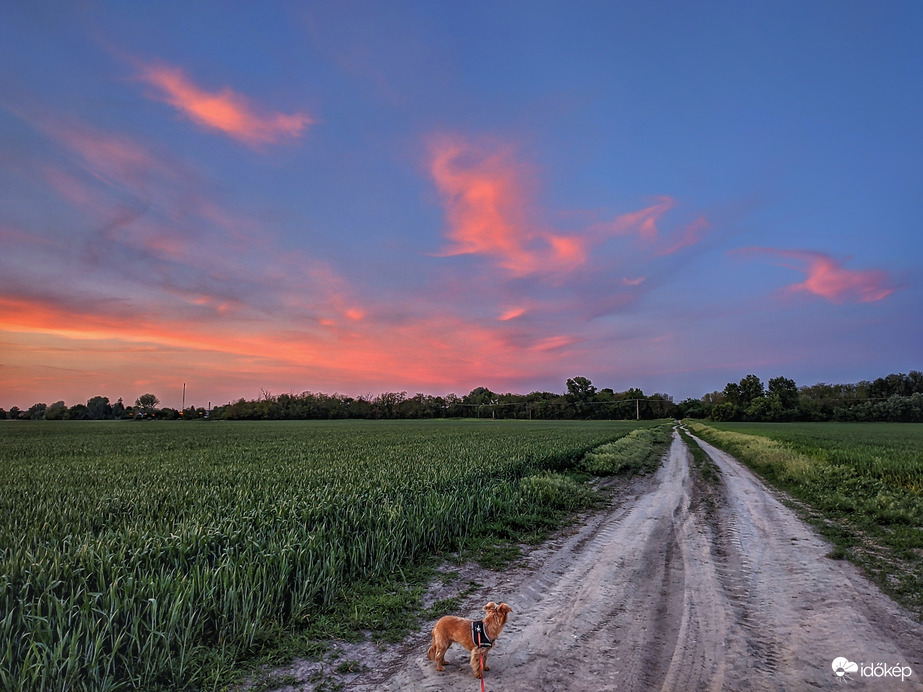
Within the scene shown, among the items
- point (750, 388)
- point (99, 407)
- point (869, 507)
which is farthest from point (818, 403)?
point (99, 407)

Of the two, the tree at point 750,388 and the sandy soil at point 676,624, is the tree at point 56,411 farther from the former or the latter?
the tree at point 750,388

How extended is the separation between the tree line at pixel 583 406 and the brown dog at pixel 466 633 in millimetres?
142167

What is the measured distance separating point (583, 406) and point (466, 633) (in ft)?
572

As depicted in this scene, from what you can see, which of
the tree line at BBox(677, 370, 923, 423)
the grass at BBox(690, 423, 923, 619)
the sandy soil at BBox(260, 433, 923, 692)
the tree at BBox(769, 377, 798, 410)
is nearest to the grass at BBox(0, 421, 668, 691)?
the sandy soil at BBox(260, 433, 923, 692)

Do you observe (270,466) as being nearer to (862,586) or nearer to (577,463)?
(577,463)

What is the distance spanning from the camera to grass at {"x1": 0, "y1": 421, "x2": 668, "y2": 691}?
4066mm

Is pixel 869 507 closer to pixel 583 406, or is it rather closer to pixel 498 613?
pixel 498 613

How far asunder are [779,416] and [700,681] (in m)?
147

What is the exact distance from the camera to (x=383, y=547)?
718 cm

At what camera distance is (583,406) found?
559 feet

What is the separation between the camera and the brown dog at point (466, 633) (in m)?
3.82

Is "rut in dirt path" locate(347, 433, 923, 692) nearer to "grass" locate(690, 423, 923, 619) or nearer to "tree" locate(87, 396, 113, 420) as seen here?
"grass" locate(690, 423, 923, 619)

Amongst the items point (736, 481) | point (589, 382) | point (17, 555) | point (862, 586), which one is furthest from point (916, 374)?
point (17, 555)

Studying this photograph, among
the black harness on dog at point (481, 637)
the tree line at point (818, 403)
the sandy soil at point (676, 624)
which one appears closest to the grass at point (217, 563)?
the sandy soil at point (676, 624)
